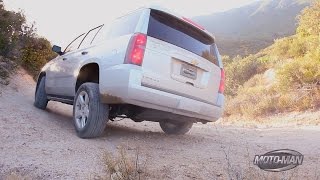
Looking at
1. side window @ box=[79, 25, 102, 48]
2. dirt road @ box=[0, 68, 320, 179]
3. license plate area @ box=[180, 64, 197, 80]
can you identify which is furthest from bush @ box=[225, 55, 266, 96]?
license plate area @ box=[180, 64, 197, 80]

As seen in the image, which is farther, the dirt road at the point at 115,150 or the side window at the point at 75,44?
the side window at the point at 75,44

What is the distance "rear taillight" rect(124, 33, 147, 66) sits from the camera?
14.9 ft

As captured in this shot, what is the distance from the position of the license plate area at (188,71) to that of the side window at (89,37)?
1926mm

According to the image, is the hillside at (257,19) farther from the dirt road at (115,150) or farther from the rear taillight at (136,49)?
the rear taillight at (136,49)

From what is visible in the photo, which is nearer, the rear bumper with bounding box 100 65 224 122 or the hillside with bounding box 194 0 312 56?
the rear bumper with bounding box 100 65 224 122

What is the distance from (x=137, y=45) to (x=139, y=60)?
0.65 ft

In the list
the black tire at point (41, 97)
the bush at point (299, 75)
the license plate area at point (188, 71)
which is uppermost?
the bush at point (299, 75)

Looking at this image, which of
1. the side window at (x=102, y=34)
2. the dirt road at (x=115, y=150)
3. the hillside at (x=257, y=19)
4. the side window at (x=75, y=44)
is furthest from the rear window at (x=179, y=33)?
the hillside at (x=257, y=19)

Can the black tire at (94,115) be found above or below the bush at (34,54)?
below

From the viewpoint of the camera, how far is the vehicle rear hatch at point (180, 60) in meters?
4.63

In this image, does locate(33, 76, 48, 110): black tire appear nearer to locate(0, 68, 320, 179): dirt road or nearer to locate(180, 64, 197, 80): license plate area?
locate(0, 68, 320, 179): dirt road

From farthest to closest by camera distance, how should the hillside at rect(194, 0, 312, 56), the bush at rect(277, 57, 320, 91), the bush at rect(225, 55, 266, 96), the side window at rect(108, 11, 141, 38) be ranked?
the hillside at rect(194, 0, 312, 56) < the bush at rect(225, 55, 266, 96) < the bush at rect(277, 57, 320, 91) < the side window at rect(108, 11, 141, 38)

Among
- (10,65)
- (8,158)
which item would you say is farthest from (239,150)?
(10,65)

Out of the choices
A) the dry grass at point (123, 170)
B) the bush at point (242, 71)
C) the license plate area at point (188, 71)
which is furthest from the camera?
the bush at point (242, 71)
